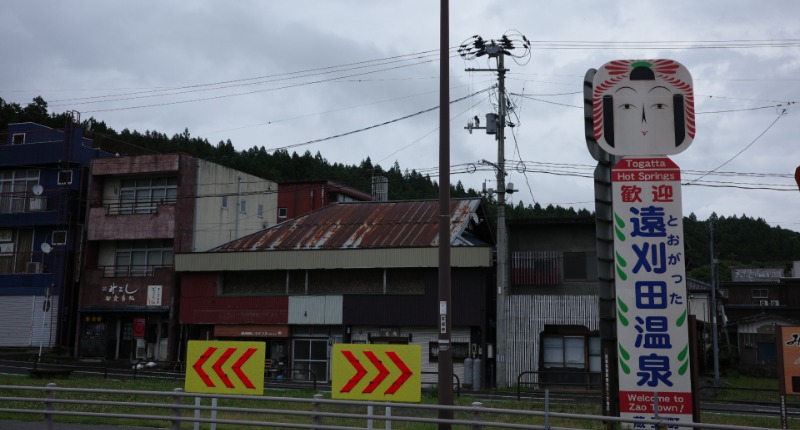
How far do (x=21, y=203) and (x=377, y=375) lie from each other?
39.5 meters

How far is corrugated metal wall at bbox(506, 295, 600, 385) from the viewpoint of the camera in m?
32.6

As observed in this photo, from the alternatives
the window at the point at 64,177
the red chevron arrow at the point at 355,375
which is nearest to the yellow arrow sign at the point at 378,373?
the red chevron arrow at the point at 355,375

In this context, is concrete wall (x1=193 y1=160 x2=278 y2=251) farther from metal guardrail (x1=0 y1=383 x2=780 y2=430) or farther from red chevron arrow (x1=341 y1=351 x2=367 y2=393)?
red chevron arrow (x1=341 y1=351 x2=367 y2=393)

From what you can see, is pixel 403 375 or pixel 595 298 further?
pixel 595 298

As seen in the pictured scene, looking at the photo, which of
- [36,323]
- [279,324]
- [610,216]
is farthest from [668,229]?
[36,323]

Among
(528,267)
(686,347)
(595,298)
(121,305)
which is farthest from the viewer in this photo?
(121,305)

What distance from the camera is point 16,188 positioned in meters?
45.5

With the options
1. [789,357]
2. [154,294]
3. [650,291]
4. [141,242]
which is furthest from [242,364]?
→ [141,242]

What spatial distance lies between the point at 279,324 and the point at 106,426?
842 inches

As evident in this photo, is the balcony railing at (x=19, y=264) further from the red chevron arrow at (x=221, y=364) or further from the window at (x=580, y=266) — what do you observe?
the red chevron arrow at (x=221, y=364)

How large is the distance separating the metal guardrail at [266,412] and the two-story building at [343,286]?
14765 mm

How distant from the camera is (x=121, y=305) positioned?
41719mm

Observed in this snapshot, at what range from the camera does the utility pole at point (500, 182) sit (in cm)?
3106

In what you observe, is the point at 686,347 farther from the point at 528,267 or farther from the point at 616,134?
the point at 528,267
